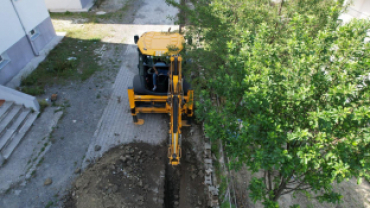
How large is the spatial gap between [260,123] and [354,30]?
2371mm

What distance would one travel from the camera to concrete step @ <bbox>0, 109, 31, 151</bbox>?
21.8ft

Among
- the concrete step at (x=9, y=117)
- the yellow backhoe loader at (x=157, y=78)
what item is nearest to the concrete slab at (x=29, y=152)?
the concrete step at (x=9, y=117)

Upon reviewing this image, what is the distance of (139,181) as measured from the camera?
5.86 m

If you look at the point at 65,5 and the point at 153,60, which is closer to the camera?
the point at 153,60

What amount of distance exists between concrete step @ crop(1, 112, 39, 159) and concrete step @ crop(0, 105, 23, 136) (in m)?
0.35

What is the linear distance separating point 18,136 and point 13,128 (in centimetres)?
33

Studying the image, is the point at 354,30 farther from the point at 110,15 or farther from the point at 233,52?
the point at 110,15

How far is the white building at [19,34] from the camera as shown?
8922 mm

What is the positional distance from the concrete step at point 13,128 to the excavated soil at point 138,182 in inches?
111

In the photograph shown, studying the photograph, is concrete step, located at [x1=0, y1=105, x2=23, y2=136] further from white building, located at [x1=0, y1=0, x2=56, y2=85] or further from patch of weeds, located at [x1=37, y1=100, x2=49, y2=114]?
white building, located at [x1=0, y1=0, x2=56, y2=85]

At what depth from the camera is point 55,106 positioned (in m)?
8.20

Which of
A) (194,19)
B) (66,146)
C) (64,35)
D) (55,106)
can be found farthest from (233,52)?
(64,35)

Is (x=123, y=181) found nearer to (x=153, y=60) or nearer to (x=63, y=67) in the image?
(x=153, y=60)

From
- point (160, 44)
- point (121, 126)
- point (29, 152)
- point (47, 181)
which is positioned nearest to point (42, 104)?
point (29, 152)
